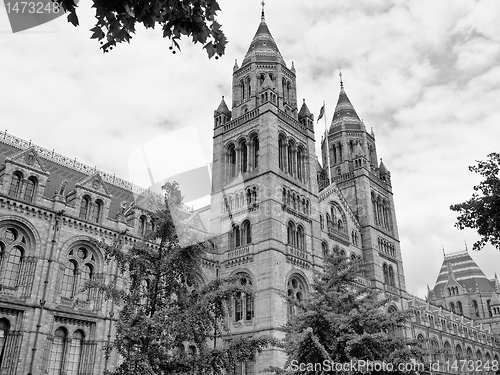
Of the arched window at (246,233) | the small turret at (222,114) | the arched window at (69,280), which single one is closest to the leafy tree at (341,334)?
the arched window at (69,280)

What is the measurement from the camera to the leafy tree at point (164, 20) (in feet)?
21.1

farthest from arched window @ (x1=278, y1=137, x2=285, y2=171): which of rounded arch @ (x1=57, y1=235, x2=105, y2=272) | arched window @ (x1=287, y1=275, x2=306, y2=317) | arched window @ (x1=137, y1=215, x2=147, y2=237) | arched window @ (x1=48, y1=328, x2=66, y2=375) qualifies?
arched window @ (x1=48, y1=328, x2=66, y2=375)

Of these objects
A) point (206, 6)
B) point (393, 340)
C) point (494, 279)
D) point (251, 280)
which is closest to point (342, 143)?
point (251, 280)

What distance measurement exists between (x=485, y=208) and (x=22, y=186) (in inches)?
908

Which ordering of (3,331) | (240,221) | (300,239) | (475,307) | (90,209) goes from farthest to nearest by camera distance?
(475,307) → (300,239) → (240,221) → (90,209) → (3,331)

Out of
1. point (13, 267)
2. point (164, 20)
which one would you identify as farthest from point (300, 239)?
point (164, 20)

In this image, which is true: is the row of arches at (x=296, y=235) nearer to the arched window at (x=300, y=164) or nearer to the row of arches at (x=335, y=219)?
the arched window at (x=300, y=164)

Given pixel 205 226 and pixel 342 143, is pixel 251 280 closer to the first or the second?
pixel 205 226

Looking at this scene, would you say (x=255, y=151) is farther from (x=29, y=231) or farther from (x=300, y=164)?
(x=29, y=231)

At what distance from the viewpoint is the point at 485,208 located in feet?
61.0

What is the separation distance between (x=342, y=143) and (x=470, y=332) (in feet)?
118

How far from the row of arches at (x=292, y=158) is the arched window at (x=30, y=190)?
17.7 meters

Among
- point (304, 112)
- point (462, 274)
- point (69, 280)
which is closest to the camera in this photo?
point (69, 280)

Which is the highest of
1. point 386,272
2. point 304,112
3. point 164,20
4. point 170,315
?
point 304,112
